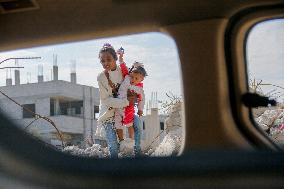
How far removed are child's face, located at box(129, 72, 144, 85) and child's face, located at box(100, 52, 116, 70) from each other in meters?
0.08

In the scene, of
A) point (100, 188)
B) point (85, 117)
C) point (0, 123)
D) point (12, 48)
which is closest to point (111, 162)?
point (100, 188)

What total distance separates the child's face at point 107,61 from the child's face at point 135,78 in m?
0.08

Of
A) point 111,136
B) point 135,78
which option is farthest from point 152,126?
point 135,78

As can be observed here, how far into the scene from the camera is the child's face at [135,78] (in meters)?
2.01

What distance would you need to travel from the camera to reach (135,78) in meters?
2.02

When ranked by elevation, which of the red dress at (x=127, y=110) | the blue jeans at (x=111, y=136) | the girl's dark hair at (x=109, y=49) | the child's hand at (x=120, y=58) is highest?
the girl's dark hair at (x=109, y=49)

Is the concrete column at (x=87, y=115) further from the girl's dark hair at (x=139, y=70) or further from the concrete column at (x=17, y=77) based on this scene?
the girl's dark hair at (x=139, y=70)

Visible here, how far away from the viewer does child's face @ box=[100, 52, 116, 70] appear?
2041mm

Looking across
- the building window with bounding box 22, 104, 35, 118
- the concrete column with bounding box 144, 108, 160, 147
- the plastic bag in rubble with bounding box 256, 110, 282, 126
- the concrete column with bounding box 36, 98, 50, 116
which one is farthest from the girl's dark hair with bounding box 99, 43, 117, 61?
the concrete column with bounding box 144, 108, 160, 147

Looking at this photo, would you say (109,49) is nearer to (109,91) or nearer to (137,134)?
(109,91)

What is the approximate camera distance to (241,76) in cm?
188

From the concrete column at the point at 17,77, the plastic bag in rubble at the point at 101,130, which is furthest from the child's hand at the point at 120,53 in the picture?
the plastic bag in rubble at the point at 101,130

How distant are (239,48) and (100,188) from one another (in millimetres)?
763

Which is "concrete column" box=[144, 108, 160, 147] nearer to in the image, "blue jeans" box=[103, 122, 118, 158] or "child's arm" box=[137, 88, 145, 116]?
"blue jeans" box=[103, 122, 118, 158]
